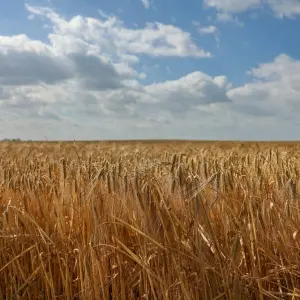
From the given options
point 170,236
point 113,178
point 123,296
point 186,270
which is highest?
point 113,178

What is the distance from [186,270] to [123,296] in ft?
1.02

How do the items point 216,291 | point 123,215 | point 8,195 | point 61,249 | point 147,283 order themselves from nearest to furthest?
point 216,291 → point 147,283 → point 123,215 → point 61,249 → point 8,195

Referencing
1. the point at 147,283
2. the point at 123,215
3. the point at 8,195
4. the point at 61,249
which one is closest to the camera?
the point at 147,283

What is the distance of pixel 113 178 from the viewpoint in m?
2.59

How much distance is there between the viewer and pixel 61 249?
7.61 ft

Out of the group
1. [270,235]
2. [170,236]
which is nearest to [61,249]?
[170,236]

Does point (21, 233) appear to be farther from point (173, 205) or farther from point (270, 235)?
point (270, 235)

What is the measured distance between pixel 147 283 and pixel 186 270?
0.64ft

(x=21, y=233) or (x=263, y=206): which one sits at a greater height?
(x=263, y=206)

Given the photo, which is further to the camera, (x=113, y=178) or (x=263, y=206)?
(x=113, y=178)

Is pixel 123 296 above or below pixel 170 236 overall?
below

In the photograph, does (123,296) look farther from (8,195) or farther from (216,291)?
(8,195)

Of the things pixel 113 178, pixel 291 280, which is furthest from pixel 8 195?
pixel 291 280

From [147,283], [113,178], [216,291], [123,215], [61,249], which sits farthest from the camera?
[113,178]
